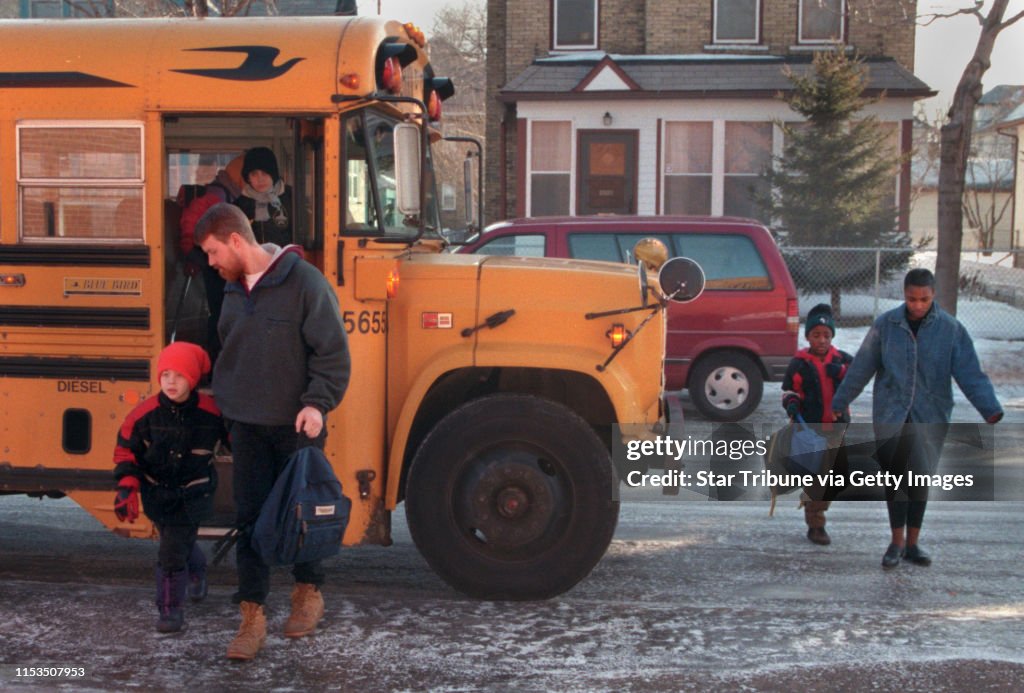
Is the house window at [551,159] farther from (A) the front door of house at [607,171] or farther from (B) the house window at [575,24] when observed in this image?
(B) the house window at [575,24]

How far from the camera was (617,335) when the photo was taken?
5.46 meters

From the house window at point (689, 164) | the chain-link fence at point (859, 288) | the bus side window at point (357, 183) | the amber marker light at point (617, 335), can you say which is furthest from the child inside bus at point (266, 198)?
the house window at point (689, 164)

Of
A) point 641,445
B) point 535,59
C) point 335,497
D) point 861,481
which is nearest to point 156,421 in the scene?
Result: point 335,497

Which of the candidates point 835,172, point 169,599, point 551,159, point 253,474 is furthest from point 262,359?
point 551,159

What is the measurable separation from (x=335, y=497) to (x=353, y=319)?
0.98 meters

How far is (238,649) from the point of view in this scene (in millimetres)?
4820

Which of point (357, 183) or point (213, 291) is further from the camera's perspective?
Result: point (213, 291)

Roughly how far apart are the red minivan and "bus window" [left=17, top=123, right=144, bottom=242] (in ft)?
19.7

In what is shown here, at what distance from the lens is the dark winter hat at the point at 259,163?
19.4 ft

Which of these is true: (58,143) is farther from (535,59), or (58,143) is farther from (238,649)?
(535,59)

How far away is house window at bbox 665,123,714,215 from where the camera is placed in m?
22.9

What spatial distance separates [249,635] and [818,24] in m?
21.4

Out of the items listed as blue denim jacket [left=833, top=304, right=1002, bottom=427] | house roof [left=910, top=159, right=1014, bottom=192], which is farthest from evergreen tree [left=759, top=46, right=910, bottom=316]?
house roof [left=910, top=159, right=1014, bottom=192]

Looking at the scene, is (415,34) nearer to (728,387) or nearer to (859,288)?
(728,387)
